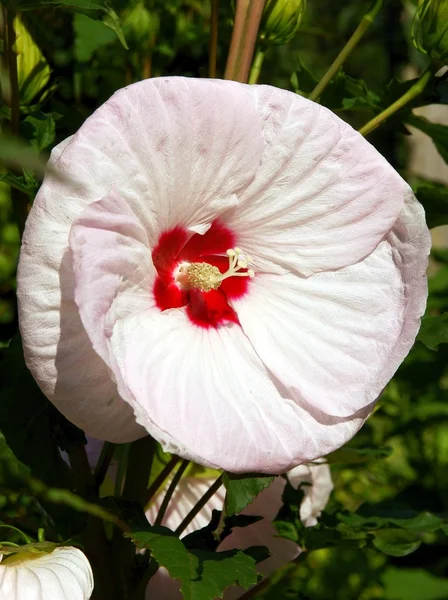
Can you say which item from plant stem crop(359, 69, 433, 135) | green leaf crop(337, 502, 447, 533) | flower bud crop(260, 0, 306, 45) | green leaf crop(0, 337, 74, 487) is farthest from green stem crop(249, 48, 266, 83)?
green leaf crop(337, 502, 447, 533)

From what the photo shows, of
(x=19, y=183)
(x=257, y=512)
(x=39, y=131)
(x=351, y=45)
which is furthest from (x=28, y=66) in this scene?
(x=257, y=512)

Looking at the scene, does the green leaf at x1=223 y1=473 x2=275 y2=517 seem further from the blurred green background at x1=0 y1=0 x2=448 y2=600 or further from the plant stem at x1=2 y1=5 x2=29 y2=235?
the plant stem at x1=2 y1=5 x2=29 y2=235

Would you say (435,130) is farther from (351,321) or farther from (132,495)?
(132,495)

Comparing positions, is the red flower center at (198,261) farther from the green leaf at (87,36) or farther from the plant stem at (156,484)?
the green leaf at (87,36)

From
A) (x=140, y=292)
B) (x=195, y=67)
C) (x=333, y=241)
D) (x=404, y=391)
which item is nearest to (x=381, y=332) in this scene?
(x=333, y=241)

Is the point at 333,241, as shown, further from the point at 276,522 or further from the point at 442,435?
the point at 442,435

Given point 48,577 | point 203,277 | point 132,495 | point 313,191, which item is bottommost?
point 132,495

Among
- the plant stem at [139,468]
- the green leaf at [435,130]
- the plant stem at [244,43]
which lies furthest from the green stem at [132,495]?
the green leaf at [435,130]
